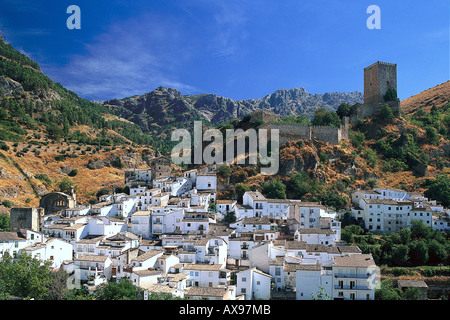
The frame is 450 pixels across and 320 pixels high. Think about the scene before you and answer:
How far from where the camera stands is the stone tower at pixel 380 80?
157ft

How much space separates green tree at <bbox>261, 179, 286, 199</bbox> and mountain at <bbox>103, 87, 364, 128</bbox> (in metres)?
70.5

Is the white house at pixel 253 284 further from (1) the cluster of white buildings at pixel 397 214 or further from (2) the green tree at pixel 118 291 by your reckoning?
(1) the cluster of white buildings at pixel 397 214

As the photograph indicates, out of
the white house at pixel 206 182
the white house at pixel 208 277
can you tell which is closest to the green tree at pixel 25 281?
the white house at pixel 208 277

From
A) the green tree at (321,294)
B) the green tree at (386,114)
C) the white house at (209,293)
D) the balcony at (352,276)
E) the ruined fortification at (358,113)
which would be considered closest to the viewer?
the white house at (209,293)

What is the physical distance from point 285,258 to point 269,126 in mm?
18919

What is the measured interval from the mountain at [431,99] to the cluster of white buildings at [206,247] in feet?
128

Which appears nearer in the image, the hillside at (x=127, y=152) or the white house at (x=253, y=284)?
the white house at (x=253, y=284)

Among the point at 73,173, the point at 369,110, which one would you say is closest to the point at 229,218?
the point at 369,110

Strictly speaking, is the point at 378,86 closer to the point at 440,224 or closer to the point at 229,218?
the point at 440,224

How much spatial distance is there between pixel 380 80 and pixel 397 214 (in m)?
23.4

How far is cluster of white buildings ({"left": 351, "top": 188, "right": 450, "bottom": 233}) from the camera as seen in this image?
96.0ft

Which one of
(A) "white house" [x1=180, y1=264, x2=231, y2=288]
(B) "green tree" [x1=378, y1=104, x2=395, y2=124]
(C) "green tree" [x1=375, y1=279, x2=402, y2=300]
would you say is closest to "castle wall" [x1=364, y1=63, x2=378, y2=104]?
(B) "green tree" [x1=378, y1=104, x2=395, y2=124]

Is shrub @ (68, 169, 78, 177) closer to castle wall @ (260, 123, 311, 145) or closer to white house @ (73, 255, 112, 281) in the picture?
castle wall @ (260, 123, 311, 145)
